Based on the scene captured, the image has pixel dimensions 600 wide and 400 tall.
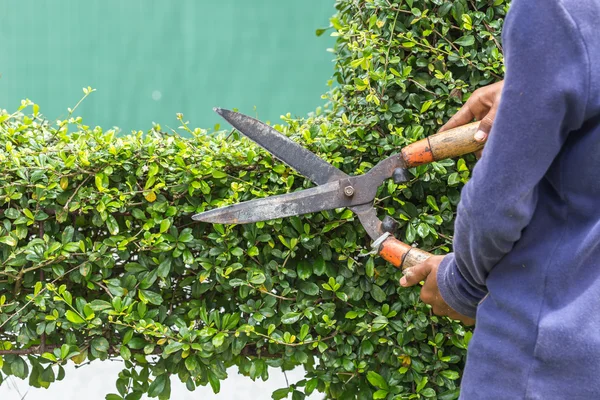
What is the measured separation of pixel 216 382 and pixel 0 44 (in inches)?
102

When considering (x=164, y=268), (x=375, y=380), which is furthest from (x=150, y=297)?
(x=375, y=380)

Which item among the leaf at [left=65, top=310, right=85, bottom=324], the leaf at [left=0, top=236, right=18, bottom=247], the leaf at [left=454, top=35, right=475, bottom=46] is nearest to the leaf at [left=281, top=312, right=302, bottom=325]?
the leaf at [left=65, top=310, right=85, bottom=324]

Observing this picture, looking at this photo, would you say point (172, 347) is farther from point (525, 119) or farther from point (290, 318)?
point (525, 119)

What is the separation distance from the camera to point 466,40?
205 cm

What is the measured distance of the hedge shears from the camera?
1.73 meters

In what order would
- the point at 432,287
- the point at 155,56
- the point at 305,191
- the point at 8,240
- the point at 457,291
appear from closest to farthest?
the point at 457,291, the point at 432,287, the point at 305,191, the point at 8,240, the point at 155,56

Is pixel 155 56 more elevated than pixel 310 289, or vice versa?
pixel 155 56

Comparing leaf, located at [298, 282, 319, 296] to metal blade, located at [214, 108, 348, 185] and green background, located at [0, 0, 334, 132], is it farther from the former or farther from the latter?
green background, located at [0, 0, 334, 132]

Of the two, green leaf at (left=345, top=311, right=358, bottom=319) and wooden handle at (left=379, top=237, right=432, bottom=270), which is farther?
green leaf at (left=345, top=311, right=358, bottom=319)

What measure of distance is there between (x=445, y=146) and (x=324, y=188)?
1.17ft

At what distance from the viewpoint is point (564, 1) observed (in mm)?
905

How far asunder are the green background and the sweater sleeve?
270 cm

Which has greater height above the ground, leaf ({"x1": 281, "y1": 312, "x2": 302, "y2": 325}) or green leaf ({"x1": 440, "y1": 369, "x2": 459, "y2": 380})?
leaf ({"x1": 281, "y1": 312, "x2": 302, "y2": 325})

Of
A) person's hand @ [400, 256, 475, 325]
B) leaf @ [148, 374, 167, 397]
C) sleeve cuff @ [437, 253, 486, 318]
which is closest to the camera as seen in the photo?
sleeve cuff @ [437, 253, 486, 318]
